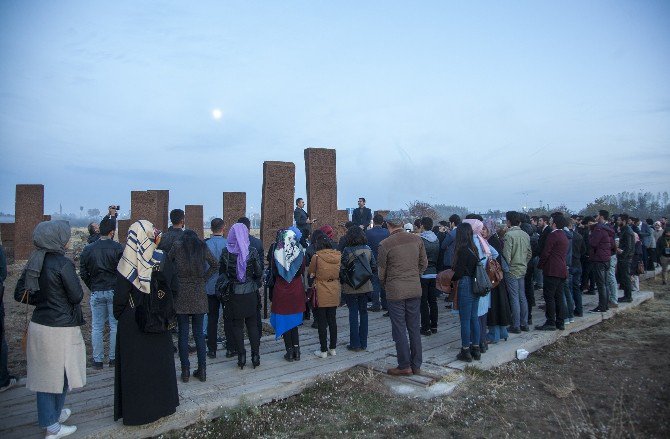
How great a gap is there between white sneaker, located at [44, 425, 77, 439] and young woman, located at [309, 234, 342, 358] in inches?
117

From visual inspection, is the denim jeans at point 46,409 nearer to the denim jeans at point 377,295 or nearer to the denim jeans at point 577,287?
the denim jeans at point 377,295

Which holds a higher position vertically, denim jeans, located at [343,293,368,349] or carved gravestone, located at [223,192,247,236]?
carved gravestone, located at [223,192,247,236]

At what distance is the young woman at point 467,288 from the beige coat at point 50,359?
439 centimetres

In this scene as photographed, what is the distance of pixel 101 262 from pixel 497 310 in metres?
5.59

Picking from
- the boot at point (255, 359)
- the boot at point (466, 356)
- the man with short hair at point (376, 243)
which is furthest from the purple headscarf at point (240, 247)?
the boot at point (466, 356)

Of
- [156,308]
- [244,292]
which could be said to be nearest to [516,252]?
[244,292]

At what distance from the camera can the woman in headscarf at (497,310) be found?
644 cm

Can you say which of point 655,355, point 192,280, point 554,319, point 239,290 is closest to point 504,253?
point 554,319

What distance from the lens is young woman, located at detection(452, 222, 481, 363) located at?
18.6 ft

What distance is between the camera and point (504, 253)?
6887 mm

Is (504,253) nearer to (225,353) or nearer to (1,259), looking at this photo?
(225,353)

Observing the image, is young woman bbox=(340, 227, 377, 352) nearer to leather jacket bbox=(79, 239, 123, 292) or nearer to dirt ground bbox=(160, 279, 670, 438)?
dirt ground bbox=(160, 279, 670, 438)

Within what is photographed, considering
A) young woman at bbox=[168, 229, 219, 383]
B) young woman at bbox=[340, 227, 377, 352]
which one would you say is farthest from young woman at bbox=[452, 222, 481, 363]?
young woman at bbox=[168, 229, 219, 383]

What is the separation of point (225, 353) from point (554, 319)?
5.41 meters
